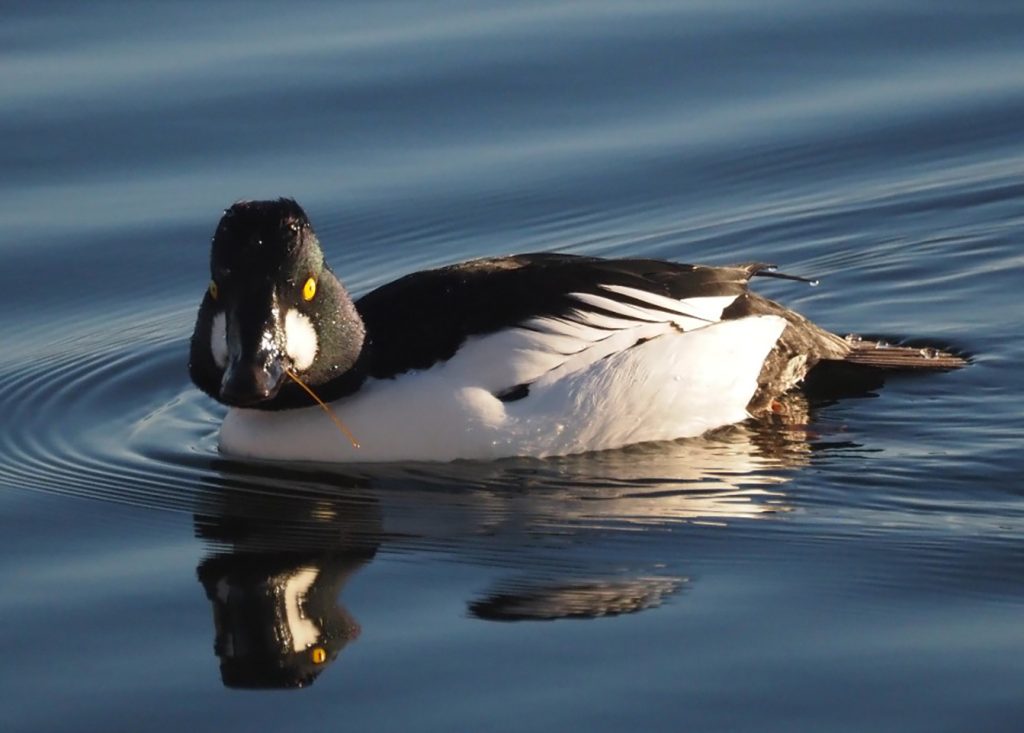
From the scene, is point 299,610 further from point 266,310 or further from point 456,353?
point 456,353

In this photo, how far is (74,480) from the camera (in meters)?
8.66

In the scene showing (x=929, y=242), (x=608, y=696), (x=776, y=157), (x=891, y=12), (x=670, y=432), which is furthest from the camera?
(x=891, y=12)

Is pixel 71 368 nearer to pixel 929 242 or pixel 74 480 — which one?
pixel 74 480

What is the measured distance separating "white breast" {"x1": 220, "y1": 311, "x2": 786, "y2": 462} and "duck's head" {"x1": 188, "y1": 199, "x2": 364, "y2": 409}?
268 millimetres

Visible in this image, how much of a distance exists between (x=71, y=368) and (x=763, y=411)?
364cm

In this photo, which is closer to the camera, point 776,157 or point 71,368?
point 71,368

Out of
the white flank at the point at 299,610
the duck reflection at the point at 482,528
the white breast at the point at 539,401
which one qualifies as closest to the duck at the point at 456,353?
the white breast at the point at 539,401

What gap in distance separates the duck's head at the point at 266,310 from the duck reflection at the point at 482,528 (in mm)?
510

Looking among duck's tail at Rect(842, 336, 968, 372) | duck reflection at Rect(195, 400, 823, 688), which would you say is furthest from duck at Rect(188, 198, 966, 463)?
duck's tail at Rect(842, 336, 968, 372)

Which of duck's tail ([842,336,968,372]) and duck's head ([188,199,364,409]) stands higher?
duck's head ([188,199,364,409])

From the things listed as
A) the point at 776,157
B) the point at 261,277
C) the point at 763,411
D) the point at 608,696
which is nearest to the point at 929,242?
the point at 776,157

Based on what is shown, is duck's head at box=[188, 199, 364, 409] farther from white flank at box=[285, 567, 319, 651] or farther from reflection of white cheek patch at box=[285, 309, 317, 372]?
white flank at box=[285, 567, 319, 651]

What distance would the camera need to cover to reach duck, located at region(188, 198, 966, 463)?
27.1ft

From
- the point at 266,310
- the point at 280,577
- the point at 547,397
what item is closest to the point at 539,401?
the point at 547,397
